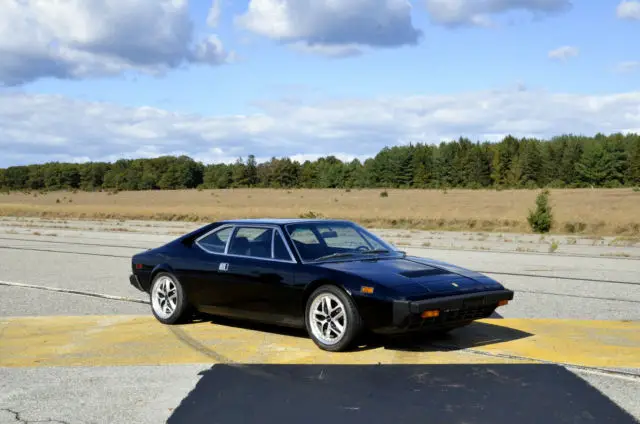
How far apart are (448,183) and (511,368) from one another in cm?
11591

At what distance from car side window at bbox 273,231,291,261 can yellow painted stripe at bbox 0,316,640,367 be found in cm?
86

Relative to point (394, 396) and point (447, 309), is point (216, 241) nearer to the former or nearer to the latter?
point (447, 309)

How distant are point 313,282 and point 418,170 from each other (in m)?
119

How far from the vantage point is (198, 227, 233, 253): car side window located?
909 centimetres

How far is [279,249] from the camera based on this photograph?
8.41m

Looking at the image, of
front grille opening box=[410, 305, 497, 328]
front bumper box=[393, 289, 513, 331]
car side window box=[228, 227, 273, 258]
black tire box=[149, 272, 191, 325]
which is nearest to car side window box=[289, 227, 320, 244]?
car side window box=[228, 227, 273, 258]

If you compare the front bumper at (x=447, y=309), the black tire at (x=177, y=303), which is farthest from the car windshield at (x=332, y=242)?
the black tire at (x=177, y=303)

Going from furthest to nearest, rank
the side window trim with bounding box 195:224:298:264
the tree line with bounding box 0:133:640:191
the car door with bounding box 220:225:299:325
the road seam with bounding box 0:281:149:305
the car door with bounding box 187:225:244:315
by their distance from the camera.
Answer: the tree line with bounding box 0:133:640:191, the road seam with bounding box 0:281:149:305, the car door with bounding box 187:225:244:315, the side window trim with bounding box 195:224:298:264, the car door with bounding box 220:225:299:325

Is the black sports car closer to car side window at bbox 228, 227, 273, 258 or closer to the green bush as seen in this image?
car side window at bbox 228, 227, 273, 258

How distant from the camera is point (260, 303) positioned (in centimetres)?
831

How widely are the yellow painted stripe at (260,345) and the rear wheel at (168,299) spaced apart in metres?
0.15

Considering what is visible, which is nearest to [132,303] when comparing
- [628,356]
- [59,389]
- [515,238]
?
[59,389]

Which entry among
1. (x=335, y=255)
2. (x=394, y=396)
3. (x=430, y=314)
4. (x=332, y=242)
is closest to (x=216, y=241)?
(x=332, y=242)

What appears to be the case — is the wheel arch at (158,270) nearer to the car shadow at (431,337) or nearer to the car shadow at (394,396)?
the car shadow at (431,337)
